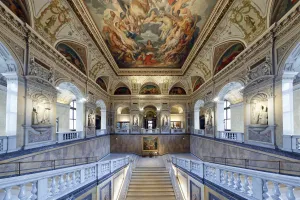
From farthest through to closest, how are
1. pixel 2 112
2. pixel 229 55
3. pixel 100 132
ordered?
pixel 100 132
pixel 229 55
pixel 2 112

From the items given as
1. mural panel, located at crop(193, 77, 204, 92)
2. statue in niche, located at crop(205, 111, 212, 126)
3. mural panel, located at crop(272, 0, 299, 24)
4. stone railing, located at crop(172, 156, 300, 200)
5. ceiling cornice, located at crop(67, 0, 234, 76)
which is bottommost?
stone railing, located at crop(172, 156, 300, 200)

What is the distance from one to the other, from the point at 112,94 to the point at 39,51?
12083mm

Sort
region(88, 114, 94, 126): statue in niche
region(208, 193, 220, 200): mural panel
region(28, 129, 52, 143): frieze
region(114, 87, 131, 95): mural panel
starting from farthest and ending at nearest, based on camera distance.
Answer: region(114, 87, 131, 95): mural panel → region(88, 114, 94, 126): statue in niche → region(28, 129, 52, 143): frieze → region(208, 193, 220, 200): mural panel

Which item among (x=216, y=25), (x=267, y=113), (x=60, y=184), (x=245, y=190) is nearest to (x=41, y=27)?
(x=60, y=184)

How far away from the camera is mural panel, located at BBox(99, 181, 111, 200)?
6.68 meters

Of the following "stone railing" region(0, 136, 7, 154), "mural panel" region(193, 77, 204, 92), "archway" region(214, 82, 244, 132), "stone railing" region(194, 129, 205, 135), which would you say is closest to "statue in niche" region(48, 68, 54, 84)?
"stone railing" region(0, 136, 7, 154)

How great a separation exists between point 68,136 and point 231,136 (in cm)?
1067

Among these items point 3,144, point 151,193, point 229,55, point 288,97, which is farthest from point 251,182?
point 229,55

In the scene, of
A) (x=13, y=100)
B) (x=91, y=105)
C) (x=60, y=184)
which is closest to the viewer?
(x=60, y=184)

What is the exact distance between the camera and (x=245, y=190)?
418cm

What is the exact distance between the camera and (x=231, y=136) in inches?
A: 422

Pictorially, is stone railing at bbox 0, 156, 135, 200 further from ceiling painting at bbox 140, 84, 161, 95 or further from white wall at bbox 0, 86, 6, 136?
ceiling painting at bbox 140, 84, 161, 95

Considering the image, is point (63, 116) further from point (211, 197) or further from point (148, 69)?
point (211, 197)

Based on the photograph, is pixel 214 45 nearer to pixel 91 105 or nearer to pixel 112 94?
pixel 91 105
